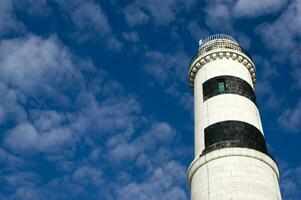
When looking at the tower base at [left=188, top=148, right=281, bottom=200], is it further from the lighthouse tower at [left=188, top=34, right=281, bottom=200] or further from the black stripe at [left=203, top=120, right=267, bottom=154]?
the black stripe at [left=203, top=120, right=267, bottom=154]

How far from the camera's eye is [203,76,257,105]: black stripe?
19.2 metres

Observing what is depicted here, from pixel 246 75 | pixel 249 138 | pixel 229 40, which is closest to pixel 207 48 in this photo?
pixel 229 40

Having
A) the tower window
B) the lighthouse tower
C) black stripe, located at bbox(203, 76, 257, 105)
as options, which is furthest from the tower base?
the tower window

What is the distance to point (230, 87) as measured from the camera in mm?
19266

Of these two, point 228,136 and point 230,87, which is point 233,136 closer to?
point 228,136

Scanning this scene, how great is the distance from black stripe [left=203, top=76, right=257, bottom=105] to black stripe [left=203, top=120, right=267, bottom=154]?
2.05 meters

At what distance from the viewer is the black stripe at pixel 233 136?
16.9 metres

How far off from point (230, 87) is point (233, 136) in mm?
3107

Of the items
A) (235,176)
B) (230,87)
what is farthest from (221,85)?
(235,176)

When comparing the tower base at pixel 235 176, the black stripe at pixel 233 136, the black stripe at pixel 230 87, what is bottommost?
the tower base at pixel 235 176

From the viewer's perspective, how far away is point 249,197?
599 inches

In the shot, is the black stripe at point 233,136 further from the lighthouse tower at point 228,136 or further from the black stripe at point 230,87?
the black stripe at point 230,87

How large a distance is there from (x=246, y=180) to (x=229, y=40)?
9774 mm

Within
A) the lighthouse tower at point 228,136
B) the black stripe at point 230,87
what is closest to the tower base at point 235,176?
the lighthouse tower at point 228,136
